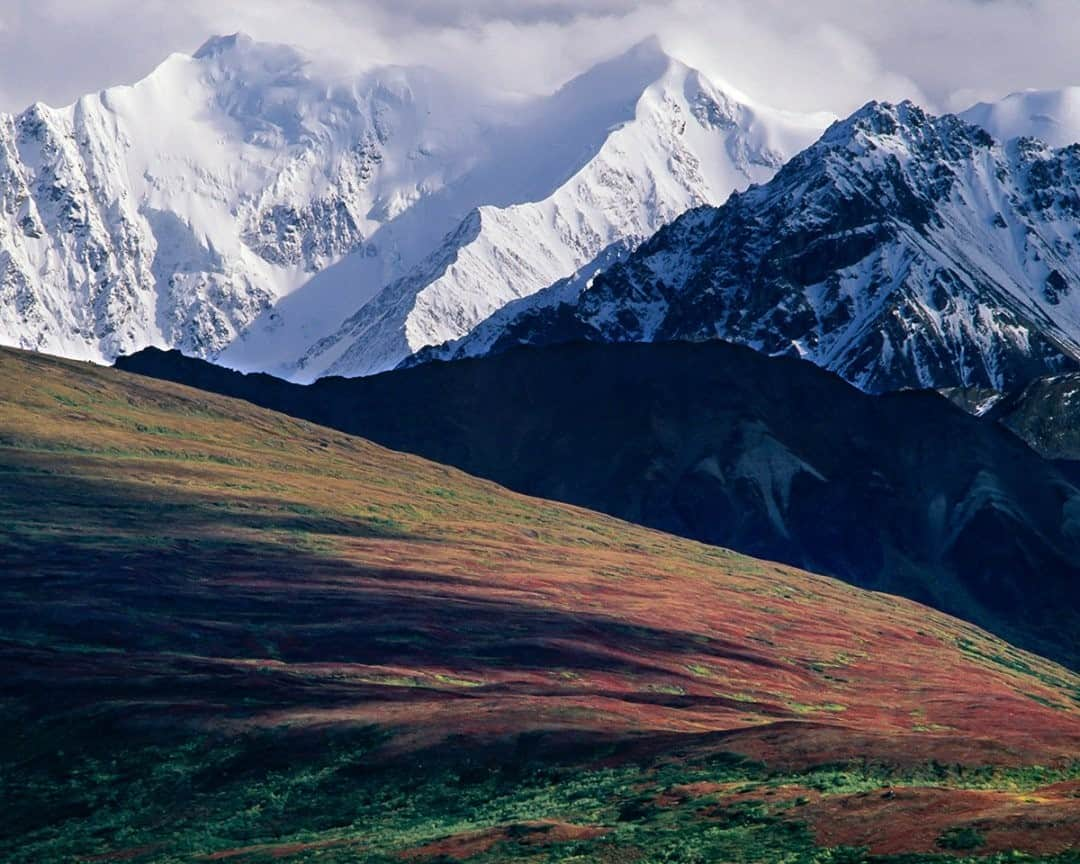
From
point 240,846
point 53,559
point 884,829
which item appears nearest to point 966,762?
point 884,829

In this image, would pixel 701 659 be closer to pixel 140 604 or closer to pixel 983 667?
pixel 140 604

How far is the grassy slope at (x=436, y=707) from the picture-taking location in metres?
76.8

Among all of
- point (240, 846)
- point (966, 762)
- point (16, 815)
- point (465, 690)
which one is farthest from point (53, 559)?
point (966, 762)

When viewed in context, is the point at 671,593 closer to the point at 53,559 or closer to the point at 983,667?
the point at 983,667

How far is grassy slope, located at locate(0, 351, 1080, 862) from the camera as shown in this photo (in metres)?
76.8

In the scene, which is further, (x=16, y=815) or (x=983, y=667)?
(x=983, y=667)

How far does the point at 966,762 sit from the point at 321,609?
2723 inches

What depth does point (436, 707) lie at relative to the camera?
106 metres

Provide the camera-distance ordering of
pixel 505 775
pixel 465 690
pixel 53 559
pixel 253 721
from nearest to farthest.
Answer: pixel 505 775 < pixel 253 721 < pixel 465 690 < pixel 53 559

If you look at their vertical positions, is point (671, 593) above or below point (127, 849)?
above

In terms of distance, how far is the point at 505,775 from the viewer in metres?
90.4

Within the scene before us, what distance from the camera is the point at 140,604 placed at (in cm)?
14025

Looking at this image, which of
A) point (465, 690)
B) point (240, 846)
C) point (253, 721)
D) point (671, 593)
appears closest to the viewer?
point (240, 846)

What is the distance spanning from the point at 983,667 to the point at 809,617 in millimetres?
16378
